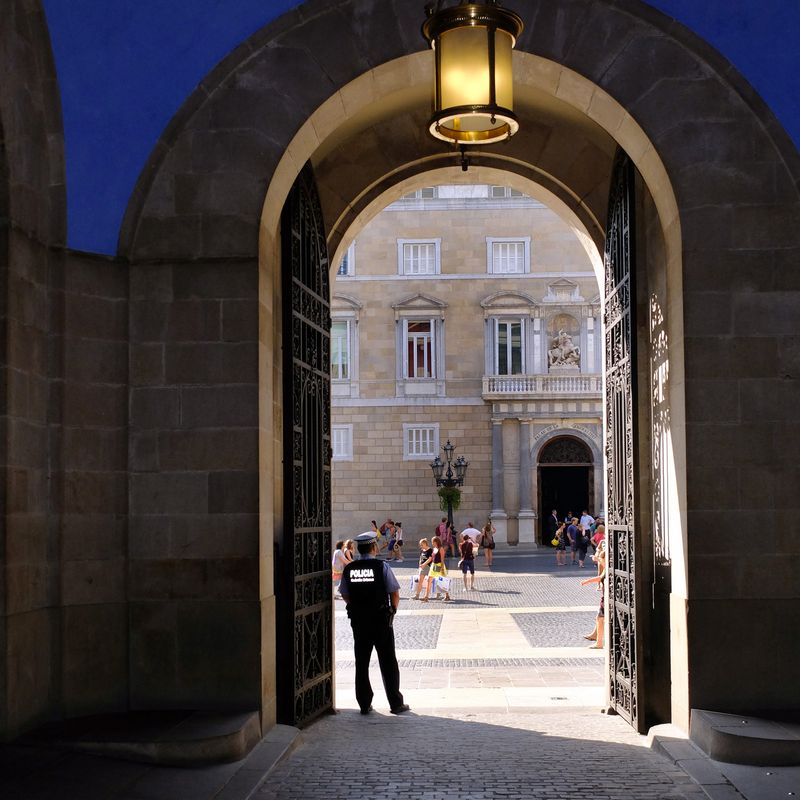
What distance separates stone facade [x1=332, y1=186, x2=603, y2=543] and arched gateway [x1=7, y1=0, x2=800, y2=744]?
99.4 ft

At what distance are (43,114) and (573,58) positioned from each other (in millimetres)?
3749

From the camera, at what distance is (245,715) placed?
7.82 metres

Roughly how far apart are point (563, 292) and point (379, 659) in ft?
99.7

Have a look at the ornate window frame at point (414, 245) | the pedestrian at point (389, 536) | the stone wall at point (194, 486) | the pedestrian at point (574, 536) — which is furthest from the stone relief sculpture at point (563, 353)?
the stone wall at point (194, 486)

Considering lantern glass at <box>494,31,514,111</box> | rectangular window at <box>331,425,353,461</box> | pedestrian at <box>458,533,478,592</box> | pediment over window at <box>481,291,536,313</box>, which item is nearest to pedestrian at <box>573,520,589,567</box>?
pedestrian at <box>458,533,478,592</box>

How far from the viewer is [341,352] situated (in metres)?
39.8

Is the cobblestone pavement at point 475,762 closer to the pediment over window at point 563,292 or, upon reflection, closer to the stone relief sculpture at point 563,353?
the stone relief sculpture at point 563,353

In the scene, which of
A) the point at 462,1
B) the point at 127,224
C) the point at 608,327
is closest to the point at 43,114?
A: the point at 127,224

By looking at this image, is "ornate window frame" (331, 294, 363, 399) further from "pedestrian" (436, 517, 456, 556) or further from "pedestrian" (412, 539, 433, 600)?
"pedestrian" (412, 539, 433, 600)

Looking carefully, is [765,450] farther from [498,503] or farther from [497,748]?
[498,503]

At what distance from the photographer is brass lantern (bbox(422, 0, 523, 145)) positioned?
6.04 metres

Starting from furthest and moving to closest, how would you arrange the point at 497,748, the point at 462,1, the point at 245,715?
the point at 497,748, the point at 245,715, the point at 462,1

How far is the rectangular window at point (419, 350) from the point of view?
39.6 metres

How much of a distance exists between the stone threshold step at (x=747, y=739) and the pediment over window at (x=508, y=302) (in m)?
32.3
